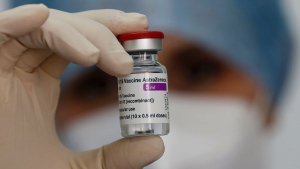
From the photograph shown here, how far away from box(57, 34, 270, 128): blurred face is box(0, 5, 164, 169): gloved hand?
18 centimetres

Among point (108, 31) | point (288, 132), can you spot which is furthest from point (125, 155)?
point (288, 132)

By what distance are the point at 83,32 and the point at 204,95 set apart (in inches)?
15.6

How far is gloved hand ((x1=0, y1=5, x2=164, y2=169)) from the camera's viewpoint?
1177 mm

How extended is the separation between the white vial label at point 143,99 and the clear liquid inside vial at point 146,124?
0.04ft

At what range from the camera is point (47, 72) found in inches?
53.6

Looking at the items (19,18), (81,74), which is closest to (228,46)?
(81,74)

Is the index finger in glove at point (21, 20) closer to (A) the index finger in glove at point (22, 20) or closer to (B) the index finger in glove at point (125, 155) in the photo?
(A) the index finger in glove at point (22, 20)

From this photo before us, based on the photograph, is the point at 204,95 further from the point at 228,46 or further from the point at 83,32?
the point at 83,32

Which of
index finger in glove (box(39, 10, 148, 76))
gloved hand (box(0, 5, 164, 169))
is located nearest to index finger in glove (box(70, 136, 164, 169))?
gloved hand (box(0, 5, 164, 169))

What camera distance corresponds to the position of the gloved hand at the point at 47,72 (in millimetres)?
1177

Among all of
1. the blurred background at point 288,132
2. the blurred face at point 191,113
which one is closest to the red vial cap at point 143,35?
the blurred face at point 191,113

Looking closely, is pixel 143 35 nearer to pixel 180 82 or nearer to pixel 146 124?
pixel 146 124

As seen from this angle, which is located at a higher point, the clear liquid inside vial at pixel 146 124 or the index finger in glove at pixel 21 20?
the index finger in glove at pixel 21 20

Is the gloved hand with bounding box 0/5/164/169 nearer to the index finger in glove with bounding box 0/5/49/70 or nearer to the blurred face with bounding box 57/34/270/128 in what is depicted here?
the index finger in glove with bounding box 0/5/49/70
